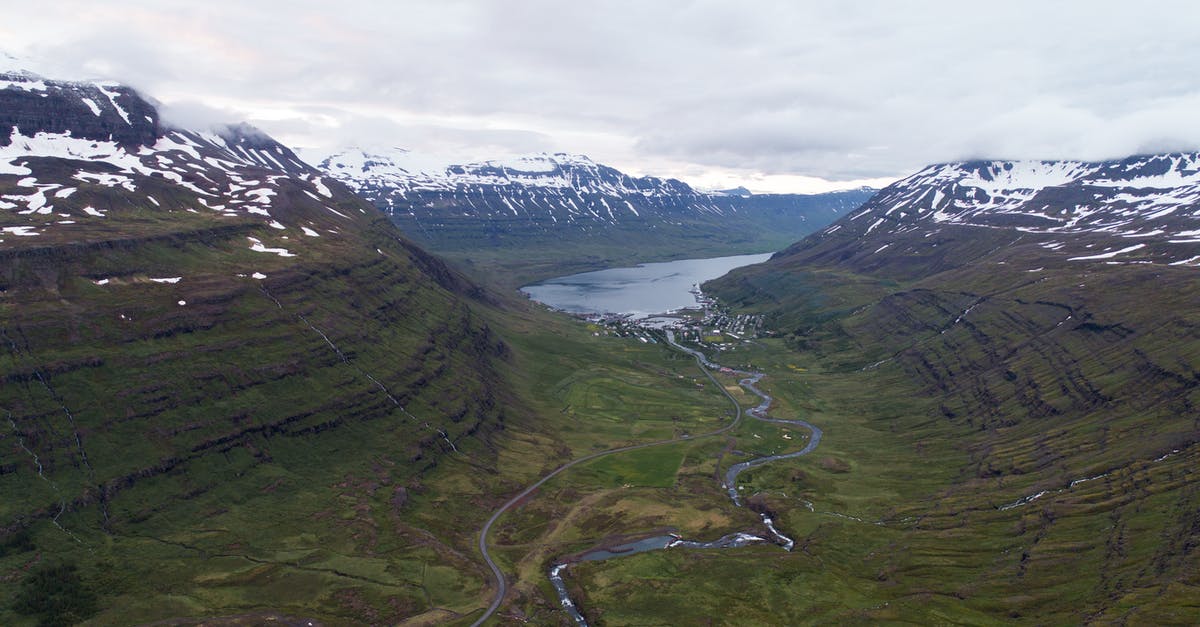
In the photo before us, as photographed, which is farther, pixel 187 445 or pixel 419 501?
pixel 419 501

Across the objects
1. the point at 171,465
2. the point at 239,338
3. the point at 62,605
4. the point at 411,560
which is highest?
the point at 239,338

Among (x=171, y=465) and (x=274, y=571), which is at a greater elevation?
(x=171, y=465)

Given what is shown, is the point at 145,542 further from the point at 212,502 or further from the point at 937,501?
the point at 937,501

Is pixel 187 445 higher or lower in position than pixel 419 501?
higher

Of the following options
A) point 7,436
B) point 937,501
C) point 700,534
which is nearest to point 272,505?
point 7,436

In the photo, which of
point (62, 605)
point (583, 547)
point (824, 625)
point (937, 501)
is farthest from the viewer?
point (937, 501)

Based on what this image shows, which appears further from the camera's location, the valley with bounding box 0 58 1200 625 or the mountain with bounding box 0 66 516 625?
the mountain with bounding box 0 66 516 625

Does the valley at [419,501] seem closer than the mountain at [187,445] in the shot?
Yes

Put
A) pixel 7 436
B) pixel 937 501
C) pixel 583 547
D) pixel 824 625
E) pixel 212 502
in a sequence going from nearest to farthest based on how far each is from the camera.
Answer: pixel 824 625, pixel 7 436, pixel 212 502, pixel 583 547, pixel 937 501

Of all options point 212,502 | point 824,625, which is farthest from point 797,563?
point 212,502

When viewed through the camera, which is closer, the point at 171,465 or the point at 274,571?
the point at 274,571
